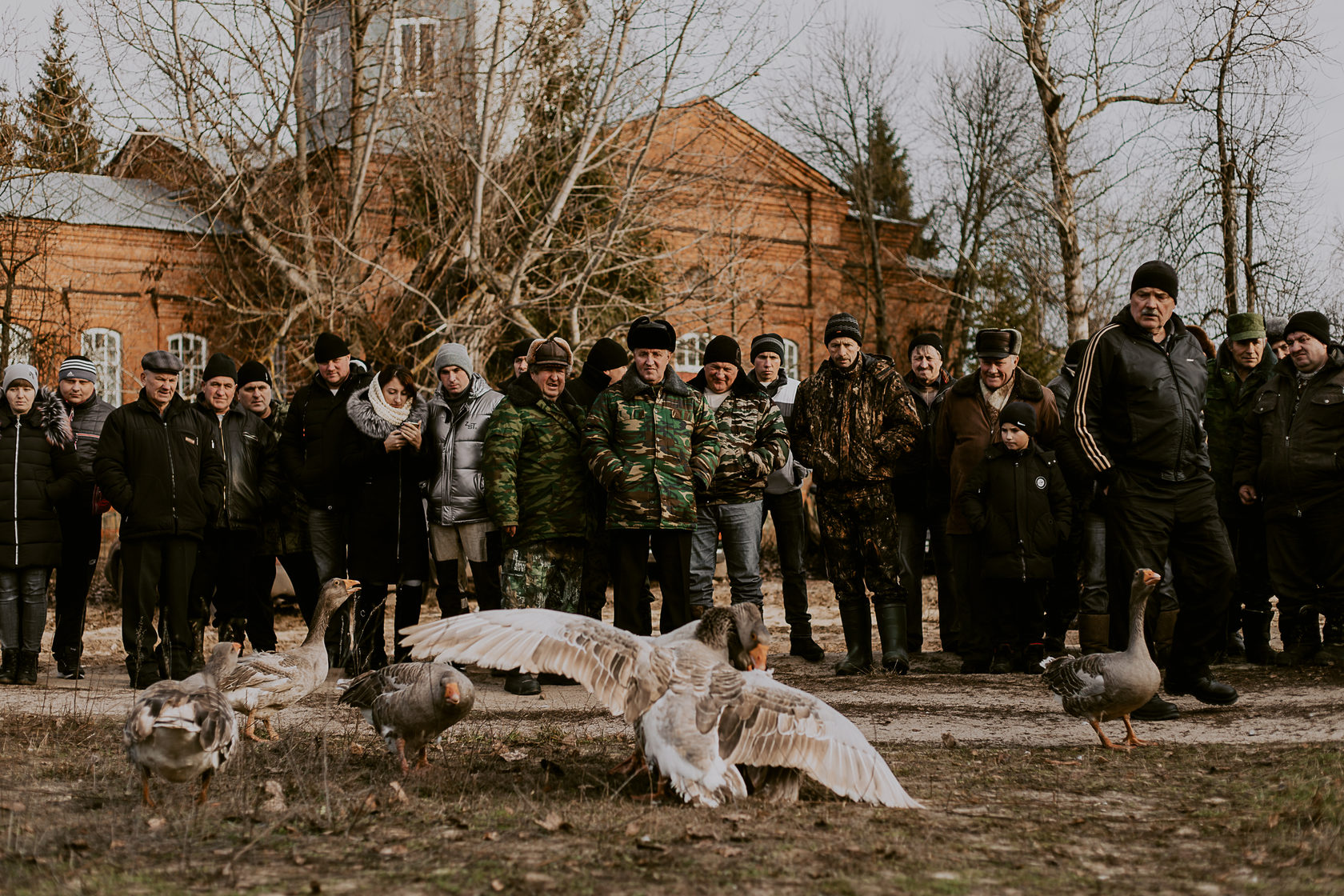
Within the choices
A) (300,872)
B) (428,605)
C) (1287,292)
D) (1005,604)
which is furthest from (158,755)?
(1287,292)

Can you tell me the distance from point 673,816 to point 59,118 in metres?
18.3

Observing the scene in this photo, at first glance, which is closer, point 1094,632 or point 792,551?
point 1094,632

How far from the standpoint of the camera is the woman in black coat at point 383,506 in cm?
959

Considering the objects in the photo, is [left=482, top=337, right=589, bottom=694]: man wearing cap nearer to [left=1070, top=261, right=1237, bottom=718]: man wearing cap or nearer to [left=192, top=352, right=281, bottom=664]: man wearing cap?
[left=192, top=352, right=281, bottom=664]: man wearing cap

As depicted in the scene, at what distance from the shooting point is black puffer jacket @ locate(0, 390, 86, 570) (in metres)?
9.56

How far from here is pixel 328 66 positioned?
22750 mm

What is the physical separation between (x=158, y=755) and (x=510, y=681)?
155 inches

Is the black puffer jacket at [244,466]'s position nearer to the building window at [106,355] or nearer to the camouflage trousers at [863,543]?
the camouflage trousers at [863,543]

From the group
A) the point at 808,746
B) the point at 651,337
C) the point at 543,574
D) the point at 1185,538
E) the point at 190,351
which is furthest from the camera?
the point at 190,351

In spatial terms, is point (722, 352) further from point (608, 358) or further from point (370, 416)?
point (370, 416)

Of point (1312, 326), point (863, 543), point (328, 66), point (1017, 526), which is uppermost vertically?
point (328, 66)

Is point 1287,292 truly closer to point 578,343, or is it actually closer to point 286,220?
point 578,343

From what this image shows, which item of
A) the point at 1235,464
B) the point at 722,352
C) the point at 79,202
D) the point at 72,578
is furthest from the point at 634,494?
the point at 79,202

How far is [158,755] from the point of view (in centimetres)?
557
